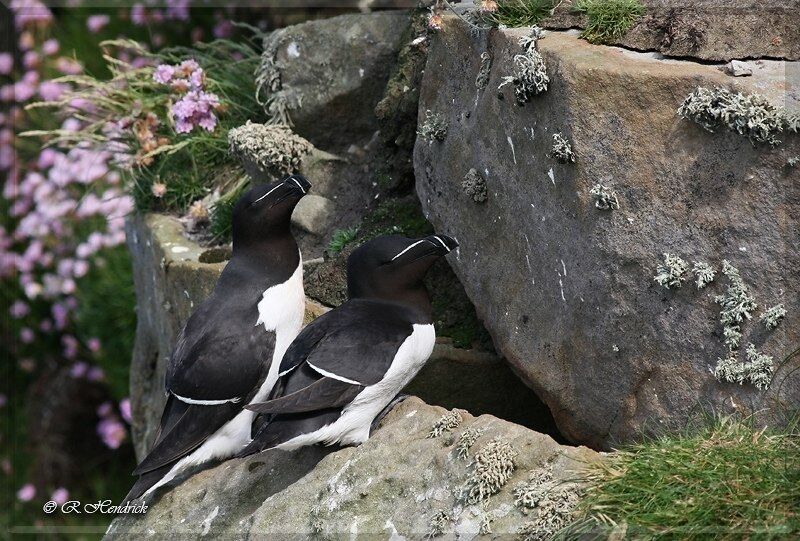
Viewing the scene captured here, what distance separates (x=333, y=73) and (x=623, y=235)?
275cm

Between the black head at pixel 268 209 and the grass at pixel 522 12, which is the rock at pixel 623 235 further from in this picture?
the black head at pixel 268 209

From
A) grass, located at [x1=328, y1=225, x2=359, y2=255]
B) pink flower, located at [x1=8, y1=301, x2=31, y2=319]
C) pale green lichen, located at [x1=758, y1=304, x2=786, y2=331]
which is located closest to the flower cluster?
grass, located at [x1=328, y1=225, x2=359, y2=255]

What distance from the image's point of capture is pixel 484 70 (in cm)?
479

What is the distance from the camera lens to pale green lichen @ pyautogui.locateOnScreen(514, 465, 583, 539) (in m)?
3.46

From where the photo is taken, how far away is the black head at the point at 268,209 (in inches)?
195

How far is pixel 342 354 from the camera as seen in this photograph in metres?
4.32

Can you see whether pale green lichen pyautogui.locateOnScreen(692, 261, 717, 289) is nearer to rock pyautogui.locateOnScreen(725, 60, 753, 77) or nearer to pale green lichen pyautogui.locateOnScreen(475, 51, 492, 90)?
rock pyautogui.locateOnScreen(725, 60, 753, 77)

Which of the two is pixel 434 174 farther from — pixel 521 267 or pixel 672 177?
pixel 672 177

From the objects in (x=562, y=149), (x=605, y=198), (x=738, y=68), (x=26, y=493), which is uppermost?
(x=738, y=68)

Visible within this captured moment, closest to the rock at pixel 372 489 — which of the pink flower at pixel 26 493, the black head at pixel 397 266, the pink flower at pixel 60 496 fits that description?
the black head at pixel 397 266

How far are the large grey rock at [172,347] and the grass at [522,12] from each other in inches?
63.4

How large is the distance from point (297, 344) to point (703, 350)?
1.70m

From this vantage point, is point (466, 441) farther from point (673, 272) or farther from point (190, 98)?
point (190, 98)

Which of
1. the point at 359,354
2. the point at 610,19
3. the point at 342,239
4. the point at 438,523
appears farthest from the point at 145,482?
the point at 610,19
